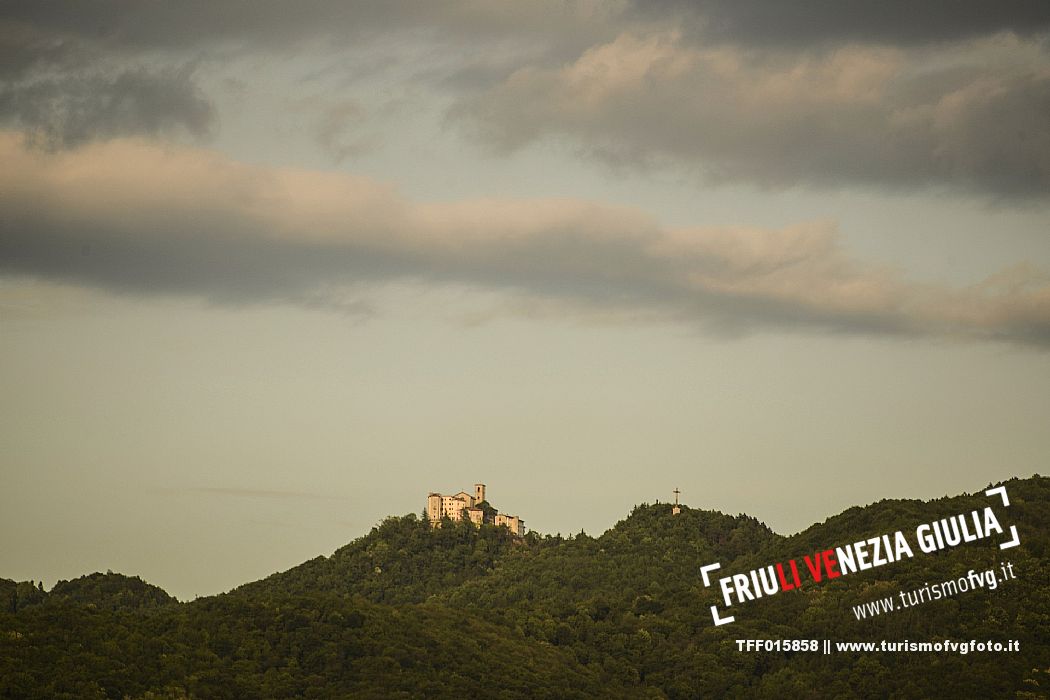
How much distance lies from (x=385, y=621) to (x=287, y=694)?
616 inches

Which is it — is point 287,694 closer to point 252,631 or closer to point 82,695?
point 252,631

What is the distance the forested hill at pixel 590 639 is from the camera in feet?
311

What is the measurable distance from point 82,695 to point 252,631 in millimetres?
21776

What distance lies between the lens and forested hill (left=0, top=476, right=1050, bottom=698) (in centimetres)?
9481

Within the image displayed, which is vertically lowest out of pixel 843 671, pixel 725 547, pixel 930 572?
pixel 843 671

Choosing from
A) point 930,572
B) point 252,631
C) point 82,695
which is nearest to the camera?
point 82,695

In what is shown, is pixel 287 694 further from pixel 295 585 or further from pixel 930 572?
pixel 295 585

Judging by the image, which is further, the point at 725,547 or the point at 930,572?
the point at 725,547

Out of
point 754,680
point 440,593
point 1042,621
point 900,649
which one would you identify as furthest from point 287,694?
point 440,593

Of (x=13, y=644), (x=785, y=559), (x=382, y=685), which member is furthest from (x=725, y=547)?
(x=13, y=644)

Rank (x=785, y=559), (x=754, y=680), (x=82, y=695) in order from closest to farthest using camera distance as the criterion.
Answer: (x=82, y=695), (x=754, y=680), (x=785, y=559)

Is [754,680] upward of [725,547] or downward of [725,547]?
downward

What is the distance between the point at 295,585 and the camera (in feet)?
605

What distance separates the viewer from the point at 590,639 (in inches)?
4975
